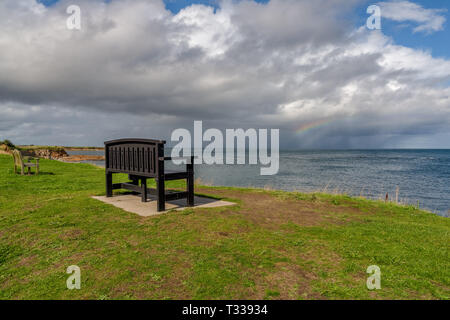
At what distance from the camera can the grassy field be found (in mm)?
3469

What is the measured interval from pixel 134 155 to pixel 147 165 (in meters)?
0.76

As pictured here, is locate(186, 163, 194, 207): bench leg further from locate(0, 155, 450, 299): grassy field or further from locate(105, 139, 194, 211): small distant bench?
locate(0, 155, 450, 299): grassy field

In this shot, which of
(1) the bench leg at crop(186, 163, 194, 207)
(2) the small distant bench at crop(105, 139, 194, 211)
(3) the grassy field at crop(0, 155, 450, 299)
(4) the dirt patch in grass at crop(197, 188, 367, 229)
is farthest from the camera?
(1) the bench leg at crop(186, 163, 194, 207)

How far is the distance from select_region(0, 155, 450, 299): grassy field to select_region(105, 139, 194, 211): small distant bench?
2.68ft

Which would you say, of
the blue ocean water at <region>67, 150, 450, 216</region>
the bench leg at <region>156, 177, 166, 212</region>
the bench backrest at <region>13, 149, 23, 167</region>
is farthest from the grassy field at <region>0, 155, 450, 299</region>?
the bench backrest at <region>13, 149, 23, 167</region>

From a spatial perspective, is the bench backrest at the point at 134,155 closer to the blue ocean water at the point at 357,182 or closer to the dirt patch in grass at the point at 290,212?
the dirt patch in grass at the point at 290,212

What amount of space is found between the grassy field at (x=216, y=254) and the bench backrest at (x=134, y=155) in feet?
4.35

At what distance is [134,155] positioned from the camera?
318 inches

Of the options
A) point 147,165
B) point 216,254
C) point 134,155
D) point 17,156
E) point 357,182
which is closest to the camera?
point 216,254

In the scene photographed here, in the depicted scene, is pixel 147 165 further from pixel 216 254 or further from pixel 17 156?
pixel 17 156

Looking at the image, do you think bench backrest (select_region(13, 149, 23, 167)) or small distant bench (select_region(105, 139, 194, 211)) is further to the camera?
bench backrest (select_region(13, 149, 23, 167))

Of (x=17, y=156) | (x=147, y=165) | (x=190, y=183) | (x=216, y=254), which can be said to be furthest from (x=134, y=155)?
(x=17, y=156)
